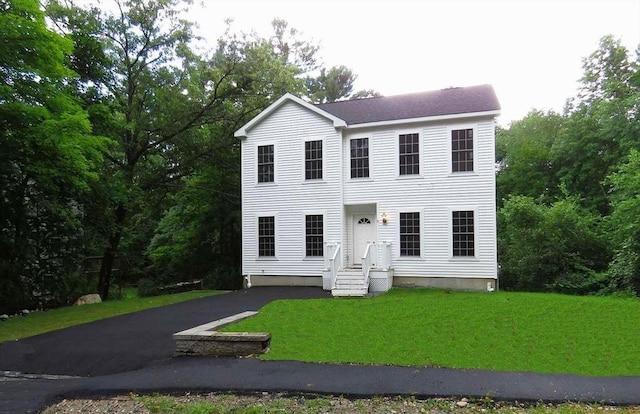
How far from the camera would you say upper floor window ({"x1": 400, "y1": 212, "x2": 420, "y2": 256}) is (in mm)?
15039

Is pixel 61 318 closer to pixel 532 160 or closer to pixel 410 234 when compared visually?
pixel 410 234

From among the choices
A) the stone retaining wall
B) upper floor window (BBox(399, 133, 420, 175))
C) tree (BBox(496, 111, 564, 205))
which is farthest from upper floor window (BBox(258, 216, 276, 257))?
tree (BBox(496, 111, 564, 205))

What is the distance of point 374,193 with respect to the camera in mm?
15609

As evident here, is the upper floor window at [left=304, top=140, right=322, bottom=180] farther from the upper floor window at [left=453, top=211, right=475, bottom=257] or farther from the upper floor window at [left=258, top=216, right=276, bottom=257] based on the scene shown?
the upper floor window at [left=453, top=211, right=475, bottom=257]

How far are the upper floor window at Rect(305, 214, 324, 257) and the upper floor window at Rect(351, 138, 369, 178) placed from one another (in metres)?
2.21

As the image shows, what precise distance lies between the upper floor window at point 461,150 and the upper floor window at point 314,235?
529 cm

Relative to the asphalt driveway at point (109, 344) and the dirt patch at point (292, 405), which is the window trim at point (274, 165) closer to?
the asphalt driveway at point (109, 344)

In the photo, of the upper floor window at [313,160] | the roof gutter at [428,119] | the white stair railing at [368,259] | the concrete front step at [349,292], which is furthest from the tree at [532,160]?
the concrete front step at [349,292]

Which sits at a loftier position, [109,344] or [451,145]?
[451,145]

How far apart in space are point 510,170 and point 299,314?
23752 millimetres

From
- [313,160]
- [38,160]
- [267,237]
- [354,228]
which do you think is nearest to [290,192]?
[313,160]

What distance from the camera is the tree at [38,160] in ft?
32.6

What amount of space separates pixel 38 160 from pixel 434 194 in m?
12.4

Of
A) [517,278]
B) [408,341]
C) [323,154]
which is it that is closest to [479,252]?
[517,278]
